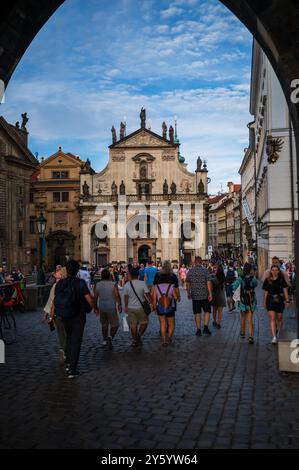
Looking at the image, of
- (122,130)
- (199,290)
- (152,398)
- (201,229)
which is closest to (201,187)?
(201,229)

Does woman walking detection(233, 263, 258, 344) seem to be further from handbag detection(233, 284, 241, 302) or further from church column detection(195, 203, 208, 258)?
church column detection(195, 203, 208, 258)

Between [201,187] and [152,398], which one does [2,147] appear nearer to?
[201,187]

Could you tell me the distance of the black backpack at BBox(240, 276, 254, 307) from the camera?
10221mm

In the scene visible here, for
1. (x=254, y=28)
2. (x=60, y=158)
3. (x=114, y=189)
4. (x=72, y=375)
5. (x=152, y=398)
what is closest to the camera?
(x=152, y=398)

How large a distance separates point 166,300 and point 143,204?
47599 millimetres

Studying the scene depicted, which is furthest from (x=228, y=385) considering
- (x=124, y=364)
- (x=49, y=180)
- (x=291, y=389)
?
(x=49, y=180)

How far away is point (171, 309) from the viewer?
10.3m

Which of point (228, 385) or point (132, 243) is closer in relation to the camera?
point (228, 385)

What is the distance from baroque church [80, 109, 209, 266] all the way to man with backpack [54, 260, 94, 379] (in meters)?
Result: 49.1

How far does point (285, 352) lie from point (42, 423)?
11.8 feet

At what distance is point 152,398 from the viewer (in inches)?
242

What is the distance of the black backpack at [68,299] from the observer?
7480 mm

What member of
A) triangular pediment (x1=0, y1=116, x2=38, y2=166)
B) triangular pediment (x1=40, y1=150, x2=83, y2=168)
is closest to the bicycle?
triangular pediment (x1=0, y1=116, x2=38, y2=166)
